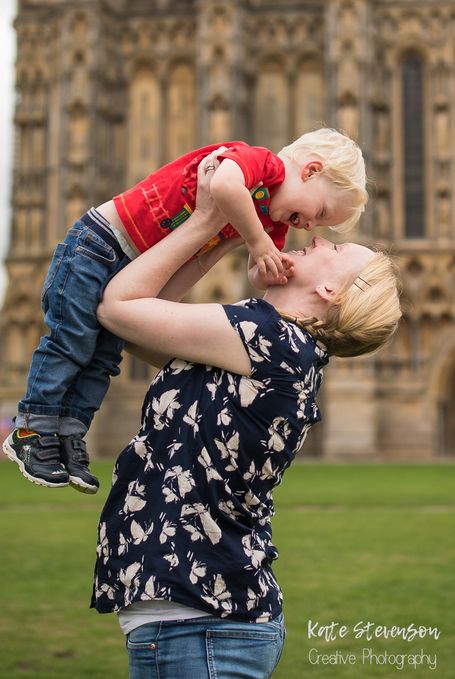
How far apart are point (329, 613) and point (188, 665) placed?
5.08 meters

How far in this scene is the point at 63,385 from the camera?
9.26 feet

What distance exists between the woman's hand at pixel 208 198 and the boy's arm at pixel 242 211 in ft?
0.19

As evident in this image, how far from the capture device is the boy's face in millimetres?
2893

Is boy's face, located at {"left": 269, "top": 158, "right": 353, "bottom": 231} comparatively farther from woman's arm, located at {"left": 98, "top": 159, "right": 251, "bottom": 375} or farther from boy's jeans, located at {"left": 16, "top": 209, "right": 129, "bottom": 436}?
boy's jeans, located at {"left": 16, "top": 209, "right": 129, "bottom": 436}

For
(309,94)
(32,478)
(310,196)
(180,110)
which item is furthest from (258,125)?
(32,478)

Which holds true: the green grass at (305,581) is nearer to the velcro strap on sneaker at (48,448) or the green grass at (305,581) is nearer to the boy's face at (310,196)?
the velcro strap on sneaker at (48,448)

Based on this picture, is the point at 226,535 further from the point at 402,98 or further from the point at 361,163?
the point at 402,98

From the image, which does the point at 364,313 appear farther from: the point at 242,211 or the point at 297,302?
the point at 242,211

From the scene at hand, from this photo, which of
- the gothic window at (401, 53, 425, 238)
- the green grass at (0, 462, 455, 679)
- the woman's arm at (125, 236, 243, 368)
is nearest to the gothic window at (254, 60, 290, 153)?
the gothic window at (401, 53, 425, 238)

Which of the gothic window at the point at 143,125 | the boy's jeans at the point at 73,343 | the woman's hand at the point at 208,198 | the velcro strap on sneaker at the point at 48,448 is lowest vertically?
the velcro strap on sneaker at the point at 48,448

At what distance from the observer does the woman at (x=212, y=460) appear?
2.43 metres

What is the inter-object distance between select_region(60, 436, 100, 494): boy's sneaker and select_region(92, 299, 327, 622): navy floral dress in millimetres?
248

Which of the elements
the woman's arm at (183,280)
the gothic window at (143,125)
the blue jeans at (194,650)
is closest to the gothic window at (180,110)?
the gothic window at (143,125)

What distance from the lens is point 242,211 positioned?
267 centimetres
